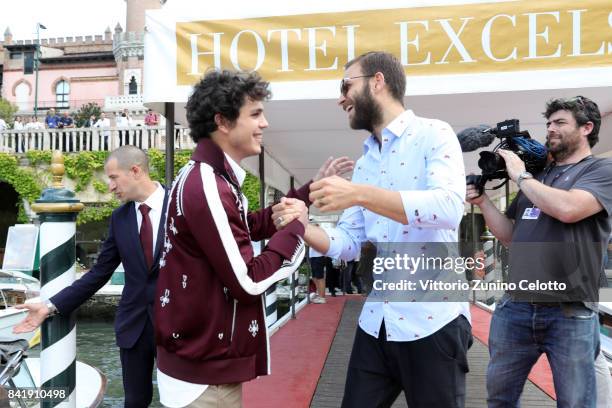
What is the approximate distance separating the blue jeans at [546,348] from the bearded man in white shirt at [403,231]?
0.69m

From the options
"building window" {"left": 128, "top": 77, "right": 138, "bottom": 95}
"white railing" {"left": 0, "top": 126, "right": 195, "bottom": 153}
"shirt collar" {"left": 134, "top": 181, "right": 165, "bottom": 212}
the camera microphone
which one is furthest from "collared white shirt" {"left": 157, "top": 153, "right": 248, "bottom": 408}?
"building window" {"left": 128, "top": 77, "right": 138, "bottom": 95}

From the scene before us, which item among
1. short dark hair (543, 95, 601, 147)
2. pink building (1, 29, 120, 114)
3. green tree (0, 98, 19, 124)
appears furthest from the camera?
pink building (1, 29, 120, 114)

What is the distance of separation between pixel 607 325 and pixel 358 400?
10.3ft

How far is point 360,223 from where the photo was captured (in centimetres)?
195

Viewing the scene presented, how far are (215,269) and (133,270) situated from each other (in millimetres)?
1340

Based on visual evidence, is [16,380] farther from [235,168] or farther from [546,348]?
[546,348]

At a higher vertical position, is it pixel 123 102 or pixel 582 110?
pixel 123 102

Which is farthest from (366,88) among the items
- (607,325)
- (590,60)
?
(607,325)

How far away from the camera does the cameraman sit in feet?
6.86

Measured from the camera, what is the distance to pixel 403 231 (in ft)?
5.54

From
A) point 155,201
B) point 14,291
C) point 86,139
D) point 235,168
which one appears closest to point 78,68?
point 86,139

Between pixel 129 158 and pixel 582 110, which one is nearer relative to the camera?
pixel 582 110

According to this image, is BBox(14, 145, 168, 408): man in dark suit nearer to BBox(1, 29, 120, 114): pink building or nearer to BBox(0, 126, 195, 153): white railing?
BBox(0, 126, 195, 153): white railing

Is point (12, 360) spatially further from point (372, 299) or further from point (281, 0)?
point (281, 0)
